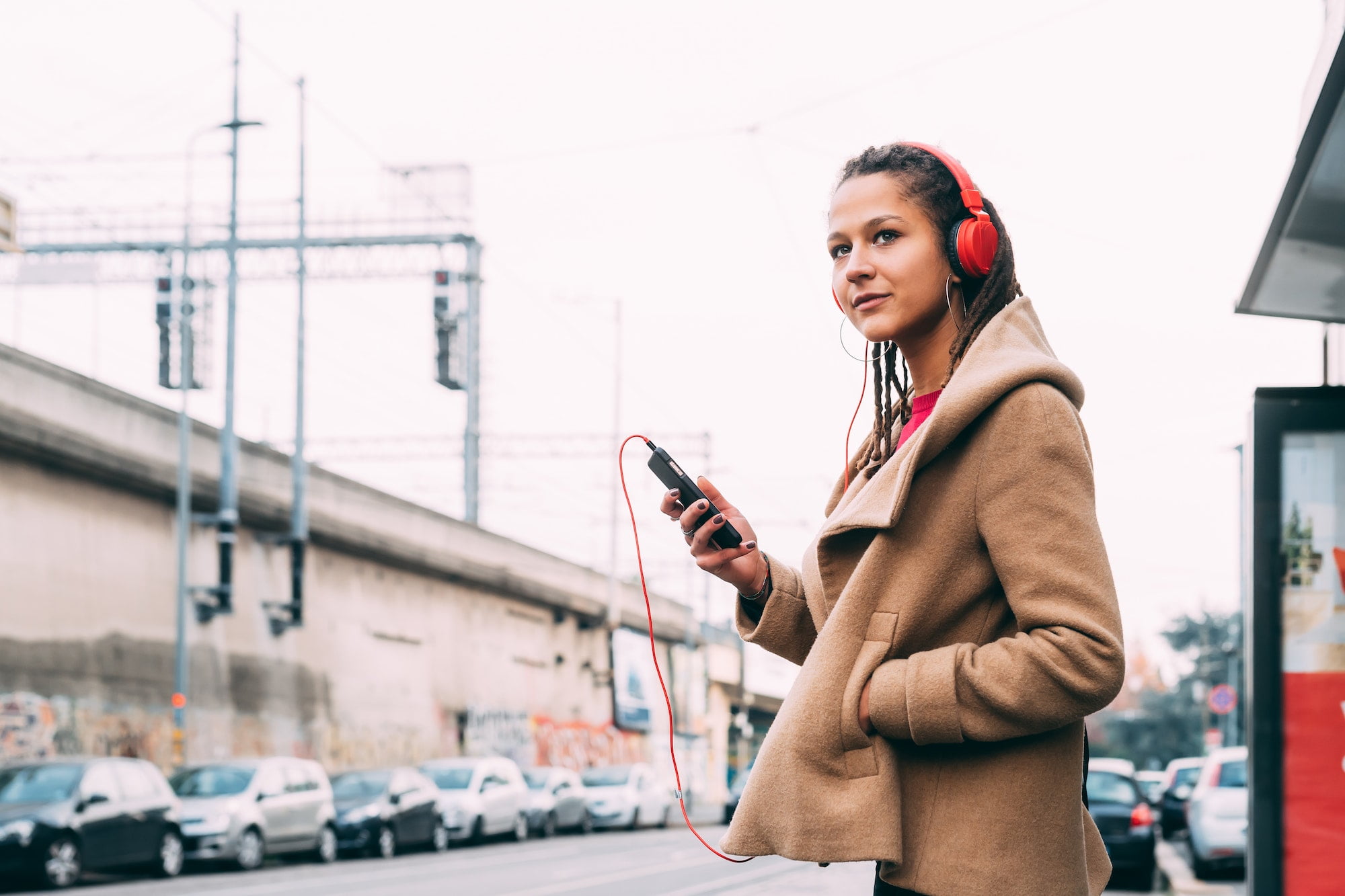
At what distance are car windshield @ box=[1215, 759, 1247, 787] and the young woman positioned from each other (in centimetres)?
1707

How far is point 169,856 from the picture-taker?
1819 cm

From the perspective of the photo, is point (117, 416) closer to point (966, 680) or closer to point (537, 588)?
point (537, 588)

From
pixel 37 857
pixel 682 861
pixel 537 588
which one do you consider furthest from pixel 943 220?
pixel 537 588

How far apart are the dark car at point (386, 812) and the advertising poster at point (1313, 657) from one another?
1937 cm

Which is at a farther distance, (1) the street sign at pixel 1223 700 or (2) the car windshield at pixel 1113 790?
(1) the street sign at pixel 1223 700

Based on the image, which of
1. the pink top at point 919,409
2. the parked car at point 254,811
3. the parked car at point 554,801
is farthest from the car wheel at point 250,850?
the pink top at point 919,409

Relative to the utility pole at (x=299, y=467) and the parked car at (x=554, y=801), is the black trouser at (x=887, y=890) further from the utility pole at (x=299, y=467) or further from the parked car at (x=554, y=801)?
the parked car at (x=554, y=801)

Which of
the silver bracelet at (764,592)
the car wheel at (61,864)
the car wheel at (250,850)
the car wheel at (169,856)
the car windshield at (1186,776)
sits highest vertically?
the silver bracelet at (764,592)

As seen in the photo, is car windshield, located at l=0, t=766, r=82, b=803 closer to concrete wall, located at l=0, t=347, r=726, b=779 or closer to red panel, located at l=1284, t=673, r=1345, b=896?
concrete wall, located at l=0, t=347, r=726, b=779

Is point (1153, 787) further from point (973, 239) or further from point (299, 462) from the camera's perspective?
point (973, 239)

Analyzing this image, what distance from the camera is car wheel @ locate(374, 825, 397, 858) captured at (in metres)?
23.5

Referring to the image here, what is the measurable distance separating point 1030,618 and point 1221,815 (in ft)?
57.9

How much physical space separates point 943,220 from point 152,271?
34.7m

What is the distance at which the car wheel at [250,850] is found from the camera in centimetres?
1984
